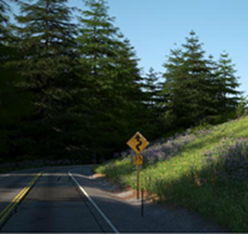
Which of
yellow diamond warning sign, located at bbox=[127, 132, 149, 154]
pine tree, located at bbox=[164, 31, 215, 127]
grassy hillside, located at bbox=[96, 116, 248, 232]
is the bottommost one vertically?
grassy hillside, located at bbox=[96, 116, 248, 232]

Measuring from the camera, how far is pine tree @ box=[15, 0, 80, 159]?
51.2 meters

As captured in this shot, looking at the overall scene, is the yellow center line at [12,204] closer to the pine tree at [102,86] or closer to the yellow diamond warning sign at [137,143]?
the yellow diamond warning sign at [137,143]

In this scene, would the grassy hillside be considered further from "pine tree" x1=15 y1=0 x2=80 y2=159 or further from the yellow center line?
"pine tree" x1=15 y1=0 x2=80 y2=159

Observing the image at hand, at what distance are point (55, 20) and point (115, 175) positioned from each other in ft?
111

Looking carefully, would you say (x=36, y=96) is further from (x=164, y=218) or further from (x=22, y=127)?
(x=164, y=218)

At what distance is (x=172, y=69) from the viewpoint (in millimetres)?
67312

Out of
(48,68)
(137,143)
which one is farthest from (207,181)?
(48,68)

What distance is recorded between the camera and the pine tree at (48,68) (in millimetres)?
51250

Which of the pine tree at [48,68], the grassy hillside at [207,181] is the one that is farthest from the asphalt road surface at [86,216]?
the pine tree at [48,68]

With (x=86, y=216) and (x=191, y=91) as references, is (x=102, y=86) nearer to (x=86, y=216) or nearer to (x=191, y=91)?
(x=191, y=91)

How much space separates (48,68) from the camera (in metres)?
51.6

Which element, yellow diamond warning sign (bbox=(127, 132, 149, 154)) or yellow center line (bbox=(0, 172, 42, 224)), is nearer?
yellow center line (bbox=(0, 172, 42, 224))

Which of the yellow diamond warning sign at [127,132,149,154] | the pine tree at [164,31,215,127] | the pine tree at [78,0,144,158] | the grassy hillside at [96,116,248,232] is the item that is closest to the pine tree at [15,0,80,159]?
the pine tree at [78,0,144,158]

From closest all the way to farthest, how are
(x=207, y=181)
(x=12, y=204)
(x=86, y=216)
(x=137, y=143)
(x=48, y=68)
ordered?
1. (x=86, y=216)
2. (x=12, y=204)
3. (x=207, y=181)
4. (x=137, y=143)
5. (x=48, y=68)
